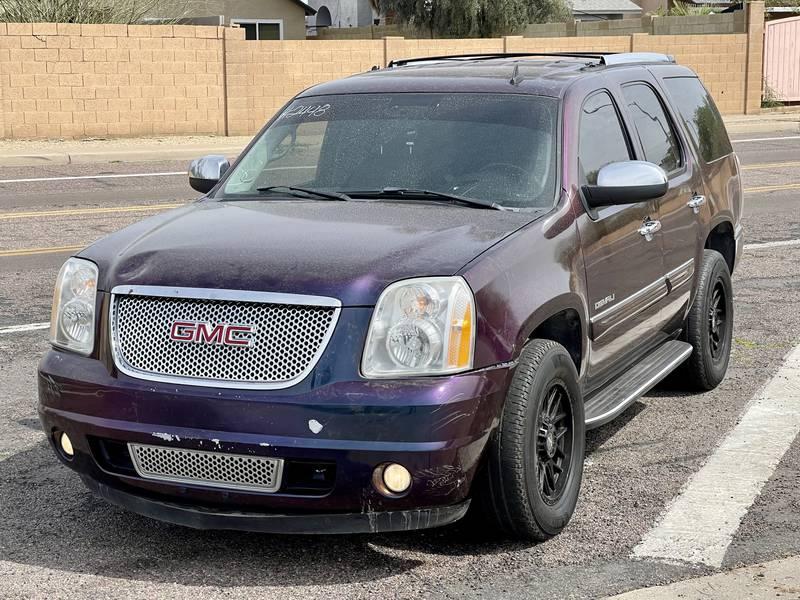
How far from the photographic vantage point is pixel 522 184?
5117 millimetres

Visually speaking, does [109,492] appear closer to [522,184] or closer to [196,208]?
[196,208]

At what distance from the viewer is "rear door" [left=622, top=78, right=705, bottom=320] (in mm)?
6055

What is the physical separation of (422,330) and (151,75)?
71.1ft

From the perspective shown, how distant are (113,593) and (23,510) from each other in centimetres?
100

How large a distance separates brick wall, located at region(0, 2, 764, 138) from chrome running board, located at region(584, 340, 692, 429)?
63.4 feet

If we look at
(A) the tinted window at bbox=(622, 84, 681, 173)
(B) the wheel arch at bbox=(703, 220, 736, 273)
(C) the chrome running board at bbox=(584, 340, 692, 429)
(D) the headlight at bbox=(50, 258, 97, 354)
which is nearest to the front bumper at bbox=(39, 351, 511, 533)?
(D) the headlight at bbox=(50, 258, 97, 354)

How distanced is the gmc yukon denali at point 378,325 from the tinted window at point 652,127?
1.59 ft

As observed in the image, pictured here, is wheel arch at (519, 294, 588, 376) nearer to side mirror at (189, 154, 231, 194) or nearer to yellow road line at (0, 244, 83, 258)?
side mirror at (189, 154, 231, 194)

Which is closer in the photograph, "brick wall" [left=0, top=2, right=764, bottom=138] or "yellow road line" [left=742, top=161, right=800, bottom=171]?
"yellow road line" [left=742, top=161, right=800, bottom=171]

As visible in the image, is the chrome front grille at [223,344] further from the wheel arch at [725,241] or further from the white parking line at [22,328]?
the white parking line at [22,328]

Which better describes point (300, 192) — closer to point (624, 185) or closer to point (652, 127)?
point (624, 185)

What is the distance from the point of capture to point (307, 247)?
14.4 ft

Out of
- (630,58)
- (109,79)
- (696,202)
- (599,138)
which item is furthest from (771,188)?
(109,79)

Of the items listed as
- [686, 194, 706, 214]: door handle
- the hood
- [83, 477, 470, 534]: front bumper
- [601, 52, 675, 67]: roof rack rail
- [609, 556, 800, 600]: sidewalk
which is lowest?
[609, 556, 800, 600]: sidewalk
